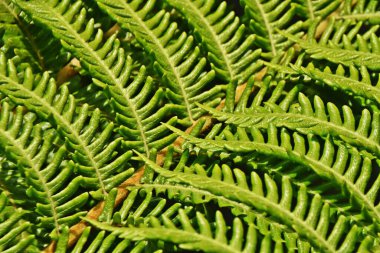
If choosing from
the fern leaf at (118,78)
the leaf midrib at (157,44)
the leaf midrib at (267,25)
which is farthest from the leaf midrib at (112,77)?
the leaf midrib at (267,25)

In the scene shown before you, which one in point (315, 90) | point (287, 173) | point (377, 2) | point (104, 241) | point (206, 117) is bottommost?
point (104, 241)

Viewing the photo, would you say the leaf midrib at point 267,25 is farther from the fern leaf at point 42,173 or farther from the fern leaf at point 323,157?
the fern leaf at point 42,173

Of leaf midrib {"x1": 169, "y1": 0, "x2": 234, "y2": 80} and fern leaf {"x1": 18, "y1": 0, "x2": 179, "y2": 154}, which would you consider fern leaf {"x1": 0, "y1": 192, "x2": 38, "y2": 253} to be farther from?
leaf midrib {"x1": 169, "y1": 0, "x2": 234, "y2": 80}

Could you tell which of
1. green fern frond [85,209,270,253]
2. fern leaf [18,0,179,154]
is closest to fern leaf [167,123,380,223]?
fern leaf [18,0,179,154]

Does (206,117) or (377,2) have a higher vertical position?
(377,2)

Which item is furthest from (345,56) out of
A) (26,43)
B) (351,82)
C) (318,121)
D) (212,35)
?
(26,43)

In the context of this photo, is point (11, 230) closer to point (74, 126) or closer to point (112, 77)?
point (74, 126)

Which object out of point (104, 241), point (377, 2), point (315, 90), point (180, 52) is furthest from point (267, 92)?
point (104, 241)

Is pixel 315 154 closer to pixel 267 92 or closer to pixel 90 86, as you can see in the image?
pixel 267 92
